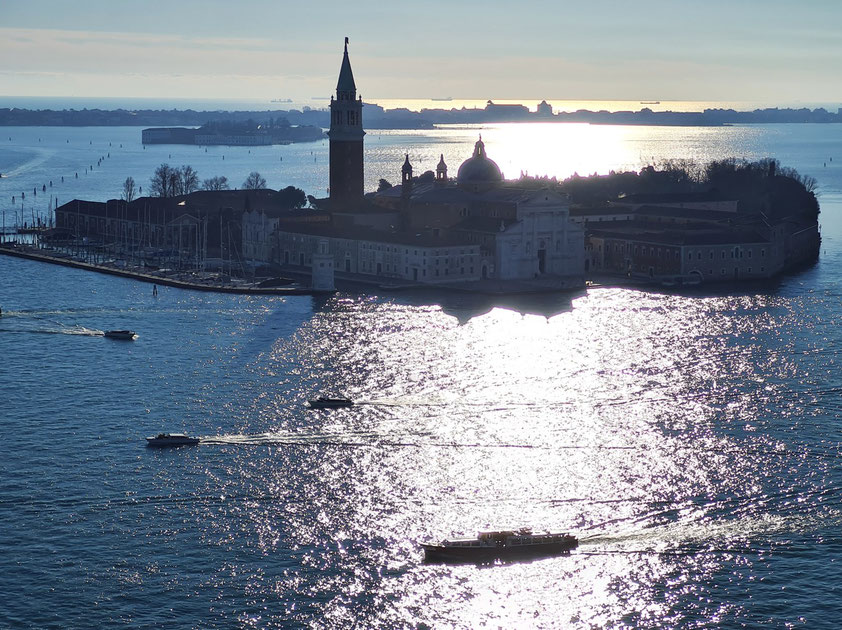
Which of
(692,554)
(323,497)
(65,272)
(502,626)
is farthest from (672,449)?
(65,272)

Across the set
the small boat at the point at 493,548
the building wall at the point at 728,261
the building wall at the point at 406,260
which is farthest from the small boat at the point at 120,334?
the building wall at the point at 728,261

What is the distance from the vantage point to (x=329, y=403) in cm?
3350

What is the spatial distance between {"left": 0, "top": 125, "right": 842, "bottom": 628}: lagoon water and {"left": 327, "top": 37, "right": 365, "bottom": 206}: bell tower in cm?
1624

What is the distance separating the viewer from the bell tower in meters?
64.1

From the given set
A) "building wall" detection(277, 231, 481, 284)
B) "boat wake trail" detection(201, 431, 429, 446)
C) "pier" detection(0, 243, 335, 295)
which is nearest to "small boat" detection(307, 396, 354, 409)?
"boat wake trail" detection(201, 431, 429, 446)

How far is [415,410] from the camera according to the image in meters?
33.0

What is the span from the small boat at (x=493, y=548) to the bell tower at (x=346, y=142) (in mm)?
40906

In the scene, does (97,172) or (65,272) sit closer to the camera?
(65,272)

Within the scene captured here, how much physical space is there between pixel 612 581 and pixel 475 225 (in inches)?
1391

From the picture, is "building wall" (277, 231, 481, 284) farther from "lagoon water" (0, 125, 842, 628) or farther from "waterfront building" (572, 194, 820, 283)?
"waterfront building" (572, 194, 820, 283)

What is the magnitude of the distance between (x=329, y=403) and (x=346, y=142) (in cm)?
3242

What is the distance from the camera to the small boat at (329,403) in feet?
110

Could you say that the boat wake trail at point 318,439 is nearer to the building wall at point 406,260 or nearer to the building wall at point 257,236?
the building wall at point 406,260

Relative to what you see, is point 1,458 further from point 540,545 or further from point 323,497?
point 540,545
